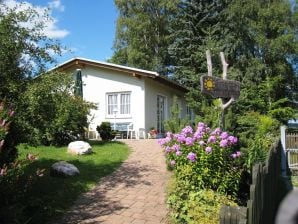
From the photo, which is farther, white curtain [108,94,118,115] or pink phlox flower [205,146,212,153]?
white curtain [108,94,118,115]

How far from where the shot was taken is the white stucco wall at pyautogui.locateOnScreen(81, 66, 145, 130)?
19.2m

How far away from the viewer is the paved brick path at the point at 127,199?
614 cm

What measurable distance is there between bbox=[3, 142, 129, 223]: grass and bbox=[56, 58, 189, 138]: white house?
21.9ft

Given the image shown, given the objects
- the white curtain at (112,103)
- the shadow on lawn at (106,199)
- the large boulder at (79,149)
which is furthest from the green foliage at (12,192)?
the white curtain at (112,103)

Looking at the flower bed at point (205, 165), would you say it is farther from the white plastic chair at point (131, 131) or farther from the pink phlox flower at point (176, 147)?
the white plastic chair at point (131, 131)

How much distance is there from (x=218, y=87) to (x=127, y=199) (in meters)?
2.80

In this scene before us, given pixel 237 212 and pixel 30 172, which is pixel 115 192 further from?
pixel 237 212

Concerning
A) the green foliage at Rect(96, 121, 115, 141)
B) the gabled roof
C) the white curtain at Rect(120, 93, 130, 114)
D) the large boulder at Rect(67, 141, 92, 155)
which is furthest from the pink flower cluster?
the white curtain at Rect(120, 93, 130, 114)

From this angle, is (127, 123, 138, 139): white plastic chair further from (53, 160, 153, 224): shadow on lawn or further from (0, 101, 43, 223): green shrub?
(0, 101, 43, 223): green shrub

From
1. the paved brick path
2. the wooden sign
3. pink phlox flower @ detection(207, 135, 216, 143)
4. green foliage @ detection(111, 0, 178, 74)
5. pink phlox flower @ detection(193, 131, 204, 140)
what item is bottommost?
the paved brick path

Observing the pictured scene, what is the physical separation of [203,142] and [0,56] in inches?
152

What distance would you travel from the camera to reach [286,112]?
936 inches

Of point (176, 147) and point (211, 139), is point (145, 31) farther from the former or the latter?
point (211, 139)

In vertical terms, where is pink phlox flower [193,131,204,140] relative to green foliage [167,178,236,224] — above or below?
above
